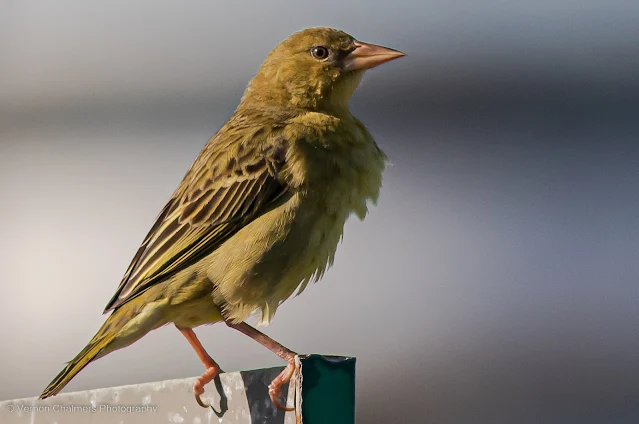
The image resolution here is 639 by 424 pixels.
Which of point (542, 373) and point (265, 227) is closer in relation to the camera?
point (265, 227)

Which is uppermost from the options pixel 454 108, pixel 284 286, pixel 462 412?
pixel 454 108

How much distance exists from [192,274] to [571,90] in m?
3.79

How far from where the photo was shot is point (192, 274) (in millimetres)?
3551

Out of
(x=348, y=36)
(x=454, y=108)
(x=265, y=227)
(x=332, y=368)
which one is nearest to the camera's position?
(x=332, y=368)

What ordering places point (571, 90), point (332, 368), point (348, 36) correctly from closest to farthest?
point (332, 368)
point (348, 36)
point (571, 90)

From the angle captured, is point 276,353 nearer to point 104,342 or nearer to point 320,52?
point 104,342

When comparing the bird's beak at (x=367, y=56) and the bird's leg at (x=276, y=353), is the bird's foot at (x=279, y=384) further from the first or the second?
the bird's beak at (x=367, y=56)

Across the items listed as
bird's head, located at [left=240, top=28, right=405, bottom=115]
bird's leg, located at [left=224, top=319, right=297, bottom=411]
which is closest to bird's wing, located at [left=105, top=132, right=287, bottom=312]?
bird's leg, located at [left=224, top=319, right=297, bottom=411]

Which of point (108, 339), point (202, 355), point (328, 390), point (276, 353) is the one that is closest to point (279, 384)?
point (328, 390)

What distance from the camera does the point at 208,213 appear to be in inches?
146

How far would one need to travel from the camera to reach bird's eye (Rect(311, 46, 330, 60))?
4.20 m

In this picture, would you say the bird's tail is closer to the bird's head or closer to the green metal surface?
the green metal surface

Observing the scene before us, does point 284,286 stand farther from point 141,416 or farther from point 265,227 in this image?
point 141,416

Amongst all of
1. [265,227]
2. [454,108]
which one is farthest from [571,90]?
[265,227]
